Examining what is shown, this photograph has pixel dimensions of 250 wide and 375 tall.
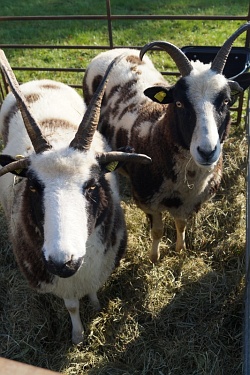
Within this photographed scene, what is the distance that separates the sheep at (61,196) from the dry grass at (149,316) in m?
0.20

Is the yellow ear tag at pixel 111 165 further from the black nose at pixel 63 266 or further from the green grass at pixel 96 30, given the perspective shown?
the green grass at pixel 96 30

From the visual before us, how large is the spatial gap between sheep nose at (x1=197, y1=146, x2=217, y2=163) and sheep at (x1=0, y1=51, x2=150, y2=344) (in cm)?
38

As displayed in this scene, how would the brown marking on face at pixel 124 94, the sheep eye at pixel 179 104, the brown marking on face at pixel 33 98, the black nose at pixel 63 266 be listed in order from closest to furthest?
the black nose at pixel 63 266
the sheep eye at pixel 179 104
the brown marking on face at pixel 33 98
the brown marking on face at pixel 124 94

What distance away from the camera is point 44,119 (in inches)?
133

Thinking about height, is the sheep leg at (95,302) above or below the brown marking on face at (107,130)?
below

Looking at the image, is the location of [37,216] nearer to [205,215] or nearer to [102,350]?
[102,350]

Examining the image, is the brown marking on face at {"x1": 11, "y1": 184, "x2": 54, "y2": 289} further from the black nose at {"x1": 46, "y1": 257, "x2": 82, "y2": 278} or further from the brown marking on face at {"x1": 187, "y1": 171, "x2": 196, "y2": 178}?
the brown marking on face at {"x1": 187, "y1": 171, "x2": 196, "y2": 178}

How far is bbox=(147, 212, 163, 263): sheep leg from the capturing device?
3721 millimetres

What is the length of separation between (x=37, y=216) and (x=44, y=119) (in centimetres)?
122

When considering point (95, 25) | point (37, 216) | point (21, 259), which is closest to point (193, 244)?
point (21, 259)

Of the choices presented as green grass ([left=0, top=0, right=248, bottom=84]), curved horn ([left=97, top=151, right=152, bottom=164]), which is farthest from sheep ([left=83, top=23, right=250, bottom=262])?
green grass ([left=0, top=0, right=248, bottom=84])

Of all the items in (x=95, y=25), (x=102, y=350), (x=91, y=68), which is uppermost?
(x=91, y=68)

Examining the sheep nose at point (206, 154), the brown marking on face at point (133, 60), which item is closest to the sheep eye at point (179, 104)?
the sheep nose at point (206, 154)

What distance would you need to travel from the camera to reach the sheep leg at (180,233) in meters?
3.76
